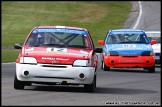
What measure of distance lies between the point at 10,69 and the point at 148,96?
9012mm

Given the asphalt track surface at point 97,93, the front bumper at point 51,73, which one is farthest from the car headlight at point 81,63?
the asphalt track surface at point 97,93

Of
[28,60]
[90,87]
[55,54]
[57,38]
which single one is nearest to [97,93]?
[90,87]

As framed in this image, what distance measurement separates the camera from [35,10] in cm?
5600

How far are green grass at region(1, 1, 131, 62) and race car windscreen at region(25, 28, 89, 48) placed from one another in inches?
1049

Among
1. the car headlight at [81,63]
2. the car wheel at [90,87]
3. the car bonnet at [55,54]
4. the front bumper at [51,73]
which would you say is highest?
the car bonnet at [55,54]

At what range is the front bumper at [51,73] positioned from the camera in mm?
14461

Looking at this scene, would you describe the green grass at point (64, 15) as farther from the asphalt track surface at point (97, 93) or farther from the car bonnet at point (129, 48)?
the asphalt track surface at point (97, 93)

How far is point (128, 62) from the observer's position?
2352 cm

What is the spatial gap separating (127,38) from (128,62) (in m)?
1.44

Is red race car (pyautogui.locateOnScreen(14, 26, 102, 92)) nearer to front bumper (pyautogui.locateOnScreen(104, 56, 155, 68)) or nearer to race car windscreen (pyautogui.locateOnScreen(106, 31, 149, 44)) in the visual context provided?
front bumper (pyautogui.locateOnScreen(104, 56, 155, 68))

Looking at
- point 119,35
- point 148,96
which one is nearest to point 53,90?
point 148,96

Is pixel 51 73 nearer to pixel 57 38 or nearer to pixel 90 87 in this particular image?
pixel 90 87

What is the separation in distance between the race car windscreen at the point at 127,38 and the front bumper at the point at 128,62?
969 mm

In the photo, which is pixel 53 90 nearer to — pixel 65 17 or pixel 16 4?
pixel 65 17
